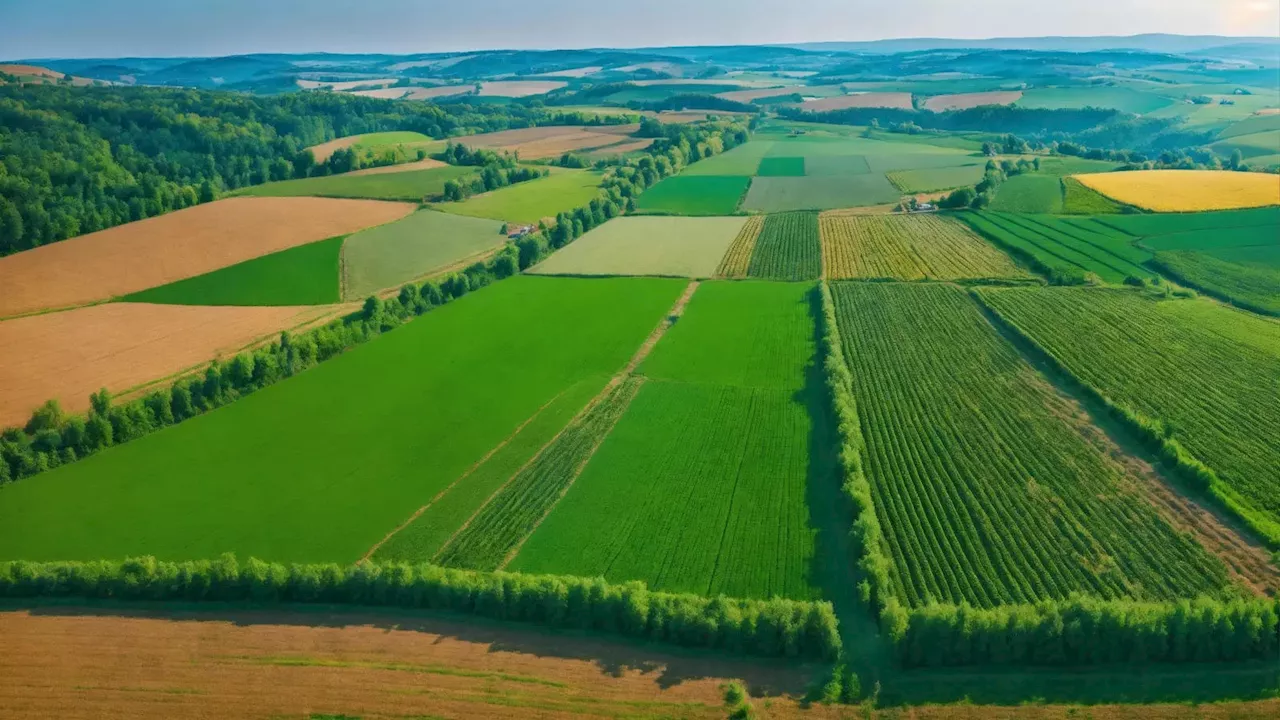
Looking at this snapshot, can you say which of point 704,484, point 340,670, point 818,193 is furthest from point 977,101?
point 340,670

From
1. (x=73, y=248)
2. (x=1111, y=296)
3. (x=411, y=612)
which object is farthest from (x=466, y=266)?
(x=1111, y=296)

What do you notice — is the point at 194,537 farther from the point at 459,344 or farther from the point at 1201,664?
the point at 1201,664

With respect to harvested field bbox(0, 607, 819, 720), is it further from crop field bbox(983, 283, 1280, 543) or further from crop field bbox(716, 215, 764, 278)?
crop field bbox(716, 215, 764, 278)

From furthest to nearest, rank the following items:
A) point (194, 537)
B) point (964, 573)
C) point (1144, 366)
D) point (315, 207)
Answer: point (315, 207), point (1144, 366), point (194, 537), point (964, 573)

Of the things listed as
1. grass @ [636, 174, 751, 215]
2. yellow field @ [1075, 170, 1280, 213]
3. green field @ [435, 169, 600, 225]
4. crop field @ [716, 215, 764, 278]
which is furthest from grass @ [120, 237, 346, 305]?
yellow field @ [1075, 170, 1280, 213]

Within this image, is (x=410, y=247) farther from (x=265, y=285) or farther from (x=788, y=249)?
(x=788, y=249)
